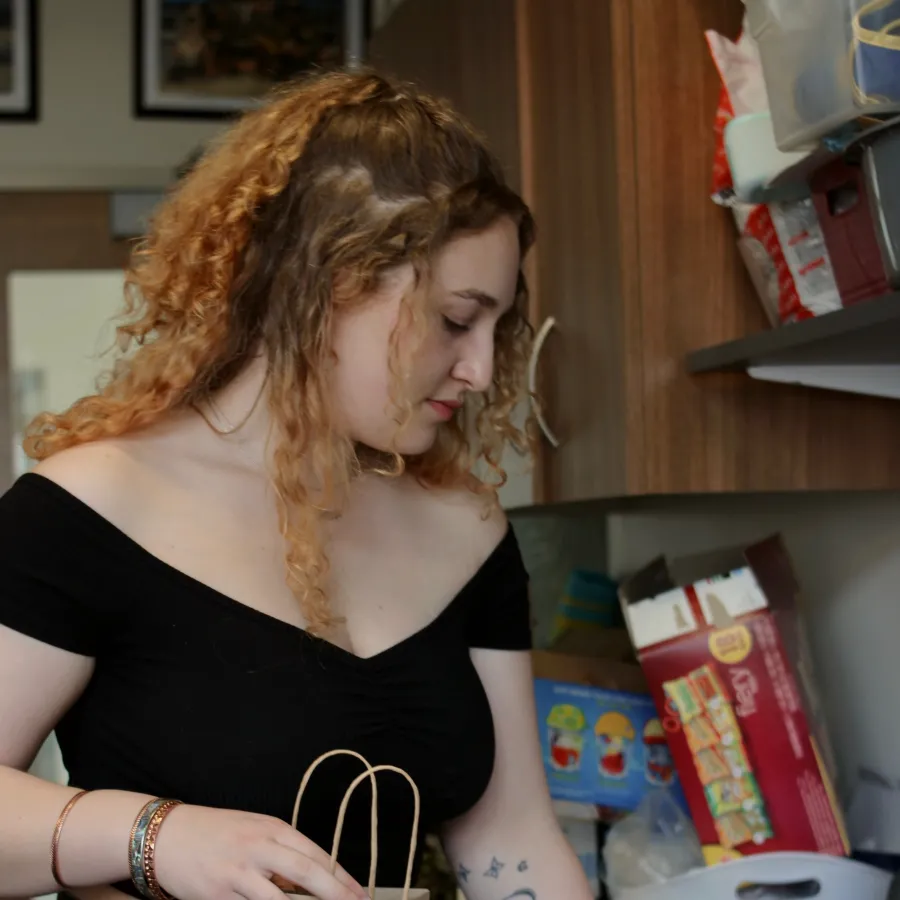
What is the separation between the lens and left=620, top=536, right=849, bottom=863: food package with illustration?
1.05m

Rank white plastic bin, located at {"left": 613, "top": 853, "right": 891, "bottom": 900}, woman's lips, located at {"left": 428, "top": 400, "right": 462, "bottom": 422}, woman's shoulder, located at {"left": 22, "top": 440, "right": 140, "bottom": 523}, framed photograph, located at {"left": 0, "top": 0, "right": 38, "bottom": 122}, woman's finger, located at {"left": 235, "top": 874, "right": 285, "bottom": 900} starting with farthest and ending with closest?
1. framed photograph, located at {"left": 0, "top": 0, "right": 38, "bottom": 122}
2. white plastic bin, located at {"left": 613, "top": 853, "right": 891, "bottom": 900}
3. woman's lips, located at {"left": 428, "top": 400, "right": 462, "bottom": 422}
4. woman's shoulder, located at {"left": 22, "top": 440, "right": 140, "bottom": 523}
5. woman's finger, located at {"left": 235, "top": 874, "right": 285, "bottom": 900}

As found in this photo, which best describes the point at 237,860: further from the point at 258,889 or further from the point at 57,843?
the point at 57,843

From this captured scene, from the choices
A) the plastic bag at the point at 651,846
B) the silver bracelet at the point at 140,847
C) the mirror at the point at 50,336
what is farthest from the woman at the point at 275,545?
the mirror at the point at 50,336

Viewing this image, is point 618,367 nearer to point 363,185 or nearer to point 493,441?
point 493,441

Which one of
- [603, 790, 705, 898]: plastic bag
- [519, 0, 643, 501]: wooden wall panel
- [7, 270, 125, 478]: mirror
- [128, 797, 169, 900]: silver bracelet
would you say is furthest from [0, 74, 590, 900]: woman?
[7, 270, 125, 478]: mirror

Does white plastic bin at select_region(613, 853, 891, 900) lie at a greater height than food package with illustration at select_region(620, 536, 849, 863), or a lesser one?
lesser

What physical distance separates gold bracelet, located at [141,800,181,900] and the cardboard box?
2.02ft

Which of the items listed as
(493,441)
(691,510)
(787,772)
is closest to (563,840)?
(787,772)

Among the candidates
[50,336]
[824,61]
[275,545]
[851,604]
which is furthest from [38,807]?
[50,336]

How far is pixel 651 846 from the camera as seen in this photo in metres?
1.19

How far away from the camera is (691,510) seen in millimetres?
1623

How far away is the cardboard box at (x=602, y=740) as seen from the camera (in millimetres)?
1251

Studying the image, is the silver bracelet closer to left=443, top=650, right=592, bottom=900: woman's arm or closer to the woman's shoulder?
the woman's shoulder

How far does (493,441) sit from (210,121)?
5.61 ft
